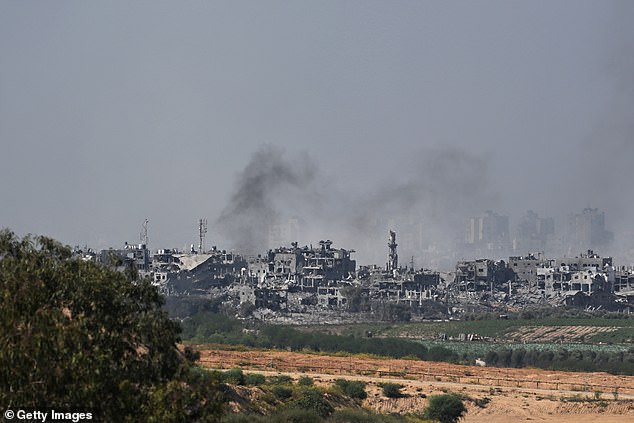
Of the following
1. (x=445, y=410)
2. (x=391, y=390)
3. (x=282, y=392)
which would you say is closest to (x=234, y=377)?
(x=282, y=392)

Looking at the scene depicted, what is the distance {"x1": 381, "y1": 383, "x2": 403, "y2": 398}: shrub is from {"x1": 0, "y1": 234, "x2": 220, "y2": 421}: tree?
2996 centimetres

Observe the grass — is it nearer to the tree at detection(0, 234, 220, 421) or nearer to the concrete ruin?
the concrete ruin

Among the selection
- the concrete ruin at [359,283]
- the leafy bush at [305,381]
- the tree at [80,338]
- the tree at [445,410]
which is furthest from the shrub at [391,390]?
the concrete ruin at [359,283]

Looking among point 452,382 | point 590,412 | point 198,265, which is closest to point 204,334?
point 452,382

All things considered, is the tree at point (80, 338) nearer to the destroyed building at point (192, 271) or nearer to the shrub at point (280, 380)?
the shrub at point (280, 380)

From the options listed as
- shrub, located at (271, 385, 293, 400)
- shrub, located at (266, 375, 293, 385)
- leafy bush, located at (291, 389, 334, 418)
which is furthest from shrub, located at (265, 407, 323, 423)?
shrub, located at (266, 375, 293, 385)

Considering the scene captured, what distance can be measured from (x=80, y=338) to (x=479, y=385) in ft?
133

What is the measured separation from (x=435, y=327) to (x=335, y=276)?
181 feet

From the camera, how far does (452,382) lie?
60188mm

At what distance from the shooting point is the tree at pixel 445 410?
48.2m

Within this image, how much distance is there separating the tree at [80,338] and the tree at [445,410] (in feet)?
86.2

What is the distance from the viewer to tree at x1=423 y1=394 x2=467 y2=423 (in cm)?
4816

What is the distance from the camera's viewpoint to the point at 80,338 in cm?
2023

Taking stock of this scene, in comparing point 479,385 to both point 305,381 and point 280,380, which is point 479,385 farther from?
point 280,380
